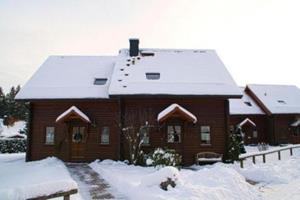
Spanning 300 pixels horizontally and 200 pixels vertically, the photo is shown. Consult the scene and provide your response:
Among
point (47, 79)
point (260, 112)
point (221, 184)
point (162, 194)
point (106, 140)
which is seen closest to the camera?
point (162, 194)

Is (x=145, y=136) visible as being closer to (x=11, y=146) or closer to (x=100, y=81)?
(x=100, y=81)

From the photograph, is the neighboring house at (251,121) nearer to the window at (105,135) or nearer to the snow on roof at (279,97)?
the snow on roof at (279,97)

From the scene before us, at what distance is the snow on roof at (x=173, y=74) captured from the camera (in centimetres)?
2055

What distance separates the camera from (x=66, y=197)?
23.4ft

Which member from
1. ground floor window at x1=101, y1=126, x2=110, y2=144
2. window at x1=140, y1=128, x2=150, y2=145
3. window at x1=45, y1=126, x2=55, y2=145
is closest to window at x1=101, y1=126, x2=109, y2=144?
ground floor window at x1=101, y1=126, x2=110, y2=144

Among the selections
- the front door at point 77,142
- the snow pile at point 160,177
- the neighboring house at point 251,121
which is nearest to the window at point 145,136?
the front door at point 77,142

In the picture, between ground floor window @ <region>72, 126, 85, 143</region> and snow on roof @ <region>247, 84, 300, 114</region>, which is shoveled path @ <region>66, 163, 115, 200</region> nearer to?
ground floor window @ <region>72, 126, 85, 143</region>

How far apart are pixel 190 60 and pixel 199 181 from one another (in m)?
14.7

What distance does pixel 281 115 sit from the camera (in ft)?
→ 114

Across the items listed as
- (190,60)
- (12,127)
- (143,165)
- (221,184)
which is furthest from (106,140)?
(12,127)

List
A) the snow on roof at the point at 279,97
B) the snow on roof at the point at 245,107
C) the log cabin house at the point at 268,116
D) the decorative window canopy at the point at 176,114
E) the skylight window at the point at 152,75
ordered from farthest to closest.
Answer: the snow on roof at the point at 245,107 → the snow on roof at the point at 279,97 → the log cabin house at the point at 268,116 → the skylight window at the point at 152,75 → the decorative window canopy at the point at 176,114

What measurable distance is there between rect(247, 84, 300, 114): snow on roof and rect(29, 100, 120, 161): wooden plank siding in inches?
816

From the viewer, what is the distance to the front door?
20856 millimetres

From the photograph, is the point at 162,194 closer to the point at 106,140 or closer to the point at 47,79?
the point at 106,140
